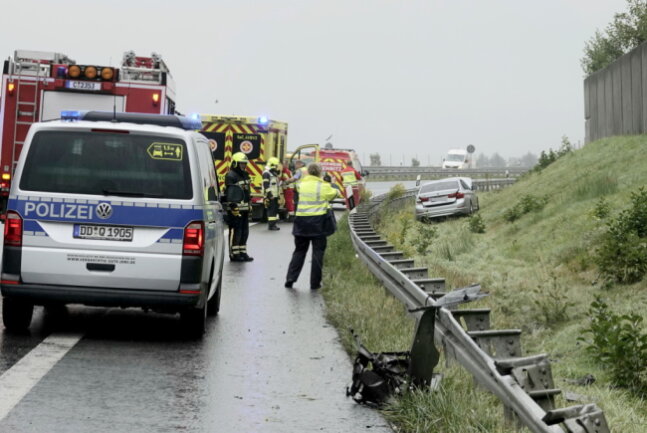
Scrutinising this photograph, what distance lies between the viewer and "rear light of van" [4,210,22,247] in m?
9.75

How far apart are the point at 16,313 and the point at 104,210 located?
1189 mm

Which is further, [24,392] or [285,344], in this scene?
[285,344]

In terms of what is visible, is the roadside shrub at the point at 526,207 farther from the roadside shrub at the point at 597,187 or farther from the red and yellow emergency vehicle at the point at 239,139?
the red and yellow emergency vehicle at the point at 239,139

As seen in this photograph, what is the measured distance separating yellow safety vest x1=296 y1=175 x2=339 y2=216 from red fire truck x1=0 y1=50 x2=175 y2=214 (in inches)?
199

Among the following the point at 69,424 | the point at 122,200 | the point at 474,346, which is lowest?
Answer: the point at 69,424

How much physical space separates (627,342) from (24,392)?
179 inches

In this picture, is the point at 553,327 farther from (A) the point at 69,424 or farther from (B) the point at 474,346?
(A) the point at 69,424

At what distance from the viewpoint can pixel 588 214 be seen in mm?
20469

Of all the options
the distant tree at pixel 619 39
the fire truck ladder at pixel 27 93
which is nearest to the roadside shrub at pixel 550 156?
the distant tree at pixel 619 39

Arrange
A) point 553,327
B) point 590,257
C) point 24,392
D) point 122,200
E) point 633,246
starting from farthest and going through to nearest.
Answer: point 590,257
point 633,246
point 553,327
point 122,200
point 24,392

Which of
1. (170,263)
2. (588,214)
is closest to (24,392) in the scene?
(170,263)

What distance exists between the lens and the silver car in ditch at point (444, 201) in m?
33.5

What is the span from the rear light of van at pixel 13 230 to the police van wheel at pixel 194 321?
1534 mm

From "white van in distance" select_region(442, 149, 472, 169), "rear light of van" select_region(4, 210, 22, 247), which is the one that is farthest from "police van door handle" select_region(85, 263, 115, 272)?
"white van in distance" select_region(442, 149, 472, 169)
